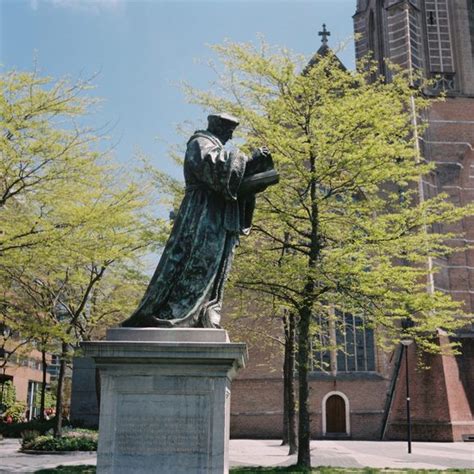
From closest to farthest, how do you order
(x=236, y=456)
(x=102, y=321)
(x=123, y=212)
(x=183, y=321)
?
(x=183, y=321) < (x=123, y=212) < (x=236, y=456) < (x=102, y=321)

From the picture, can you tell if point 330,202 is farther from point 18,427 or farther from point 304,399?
point 18,427

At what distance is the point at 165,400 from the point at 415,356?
82.0 ft

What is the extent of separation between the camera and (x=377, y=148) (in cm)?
1370

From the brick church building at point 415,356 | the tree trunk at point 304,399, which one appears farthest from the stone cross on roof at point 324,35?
the tree trunk at point 304,399

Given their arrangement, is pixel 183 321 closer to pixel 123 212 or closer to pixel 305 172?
pixel 305 172

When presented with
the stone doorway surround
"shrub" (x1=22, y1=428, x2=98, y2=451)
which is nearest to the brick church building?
the stone doorway surround

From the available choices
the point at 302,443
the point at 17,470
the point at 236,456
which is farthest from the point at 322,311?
the point at 17,470

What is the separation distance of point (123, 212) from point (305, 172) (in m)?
5.36

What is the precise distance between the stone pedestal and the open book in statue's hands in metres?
1.82

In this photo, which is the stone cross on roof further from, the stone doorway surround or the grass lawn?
the grass lawn

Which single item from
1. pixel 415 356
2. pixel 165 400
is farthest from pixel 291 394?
pixel 165 400

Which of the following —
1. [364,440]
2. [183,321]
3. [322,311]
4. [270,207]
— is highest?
[270,207]

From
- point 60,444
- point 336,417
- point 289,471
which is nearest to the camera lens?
point 289,471

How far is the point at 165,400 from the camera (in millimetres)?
6250
